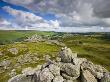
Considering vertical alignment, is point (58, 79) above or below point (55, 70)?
below

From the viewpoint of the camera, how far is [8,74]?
291ft

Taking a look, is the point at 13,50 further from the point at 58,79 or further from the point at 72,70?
the point at 58,79

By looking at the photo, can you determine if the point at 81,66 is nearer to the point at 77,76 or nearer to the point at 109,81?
the point at 77,76

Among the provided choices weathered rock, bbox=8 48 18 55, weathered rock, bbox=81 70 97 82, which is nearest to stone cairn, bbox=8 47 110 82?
weathered rock, bbox=81 70 97 82

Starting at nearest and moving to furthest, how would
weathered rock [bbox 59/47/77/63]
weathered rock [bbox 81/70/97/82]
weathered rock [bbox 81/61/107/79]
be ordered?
weathered rock [bbox 81/70/97/82], weathered rock [bbox 81/61/107/79], weathered rock [bbox 59/47/77/63]

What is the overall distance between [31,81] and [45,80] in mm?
7345

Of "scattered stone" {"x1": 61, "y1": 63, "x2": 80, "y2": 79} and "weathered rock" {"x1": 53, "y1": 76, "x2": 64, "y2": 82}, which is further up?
"scattered stone" {"x1": 61, "y1": 63, "x2": 80, "y2": 79}

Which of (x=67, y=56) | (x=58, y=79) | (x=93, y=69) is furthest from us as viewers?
(x=67, y=56)

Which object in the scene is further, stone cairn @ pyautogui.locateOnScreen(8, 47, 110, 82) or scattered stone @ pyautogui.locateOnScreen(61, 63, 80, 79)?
scattered stone @ pyautogui.locateOnScreen(61, 63, 80, 79)

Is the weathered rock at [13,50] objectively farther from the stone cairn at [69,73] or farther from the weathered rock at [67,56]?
the weathered rock at [67,56]

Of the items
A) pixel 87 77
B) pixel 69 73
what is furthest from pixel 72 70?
pixel 87 77

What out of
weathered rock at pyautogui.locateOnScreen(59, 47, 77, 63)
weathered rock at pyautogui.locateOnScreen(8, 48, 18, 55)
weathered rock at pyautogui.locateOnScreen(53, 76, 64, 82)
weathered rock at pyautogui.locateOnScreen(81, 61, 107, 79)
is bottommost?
weathered rock at pyautogui.locateOnScreen(8, 48, 18, 55)

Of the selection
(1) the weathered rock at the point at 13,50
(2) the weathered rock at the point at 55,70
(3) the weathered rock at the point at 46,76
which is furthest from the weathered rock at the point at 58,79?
(1) the weathered rock at the point at 13,50

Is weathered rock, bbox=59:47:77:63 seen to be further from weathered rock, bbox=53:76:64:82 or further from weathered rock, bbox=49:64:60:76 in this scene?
weathered rock, bbox=53:76:64:82
